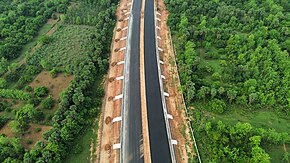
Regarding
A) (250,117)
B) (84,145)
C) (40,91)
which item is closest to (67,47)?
(40,91)

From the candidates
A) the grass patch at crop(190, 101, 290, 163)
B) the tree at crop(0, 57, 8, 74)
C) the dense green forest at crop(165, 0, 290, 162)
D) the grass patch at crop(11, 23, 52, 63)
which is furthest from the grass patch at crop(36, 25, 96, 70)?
the grass patch at crop(190, 101, 290, 163)

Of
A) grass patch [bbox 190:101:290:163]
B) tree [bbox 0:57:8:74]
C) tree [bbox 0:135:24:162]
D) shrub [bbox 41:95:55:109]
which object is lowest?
tree [bbox 0:135:24:162]

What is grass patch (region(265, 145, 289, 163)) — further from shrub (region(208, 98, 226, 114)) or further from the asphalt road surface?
the asphalt road surface

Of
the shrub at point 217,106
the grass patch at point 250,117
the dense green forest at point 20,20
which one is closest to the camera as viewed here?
the grass patch at point 250,117

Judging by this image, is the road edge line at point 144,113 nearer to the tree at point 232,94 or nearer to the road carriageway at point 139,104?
the road carriageway at point 139,104

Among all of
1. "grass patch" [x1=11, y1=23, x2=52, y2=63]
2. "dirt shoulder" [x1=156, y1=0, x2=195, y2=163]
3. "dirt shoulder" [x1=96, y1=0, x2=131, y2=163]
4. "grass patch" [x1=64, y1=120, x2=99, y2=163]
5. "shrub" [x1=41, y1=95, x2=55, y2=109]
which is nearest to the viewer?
"grass patch" [x1=64, y1=120, x2=99, y2=163]

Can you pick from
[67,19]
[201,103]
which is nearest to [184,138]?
[201,103]

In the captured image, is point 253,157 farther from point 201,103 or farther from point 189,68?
point 189,68

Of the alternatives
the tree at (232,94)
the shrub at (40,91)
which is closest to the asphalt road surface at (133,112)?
the shrub at (40,91)
